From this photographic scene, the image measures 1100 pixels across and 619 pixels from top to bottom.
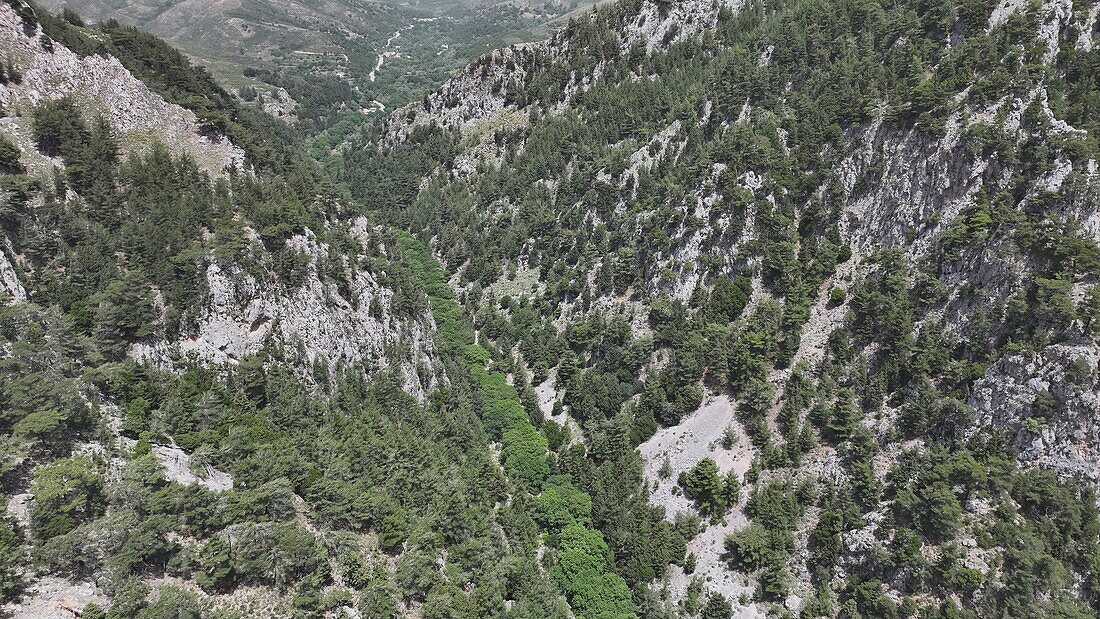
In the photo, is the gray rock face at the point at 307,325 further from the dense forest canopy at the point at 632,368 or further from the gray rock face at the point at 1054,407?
the gray rock face at the point at 1054,407

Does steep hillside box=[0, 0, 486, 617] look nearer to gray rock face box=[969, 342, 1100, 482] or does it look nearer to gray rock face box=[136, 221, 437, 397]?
gray rock face box=[136, 221, 437, 397]

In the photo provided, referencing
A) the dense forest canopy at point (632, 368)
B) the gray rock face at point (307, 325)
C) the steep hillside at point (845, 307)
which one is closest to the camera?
the dense forest canopy at point (632, 368)

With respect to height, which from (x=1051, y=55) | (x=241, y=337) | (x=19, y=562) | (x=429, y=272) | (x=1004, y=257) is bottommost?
(x=429, y=272)

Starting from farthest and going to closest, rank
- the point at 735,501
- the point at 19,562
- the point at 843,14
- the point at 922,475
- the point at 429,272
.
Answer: the point at 429,272 < the point at 843,14 < the point at 735,501 < the point at 922,475 < the point at 19,562

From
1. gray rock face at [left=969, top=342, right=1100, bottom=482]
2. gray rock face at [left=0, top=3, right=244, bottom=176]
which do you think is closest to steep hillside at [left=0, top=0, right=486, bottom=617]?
gray rock face at [left=0, top=3, right=244, bottom=176]

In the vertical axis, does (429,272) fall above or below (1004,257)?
below

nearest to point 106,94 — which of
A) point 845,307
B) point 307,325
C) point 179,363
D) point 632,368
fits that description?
point 307,325

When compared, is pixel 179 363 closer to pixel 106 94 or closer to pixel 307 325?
pixel 307 325

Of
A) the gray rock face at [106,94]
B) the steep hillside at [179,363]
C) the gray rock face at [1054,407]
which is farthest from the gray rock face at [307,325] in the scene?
the gray rock face at [1054,407]

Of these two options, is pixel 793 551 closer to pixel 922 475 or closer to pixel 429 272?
pixel 922 475

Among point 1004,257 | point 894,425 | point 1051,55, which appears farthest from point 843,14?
point 894,425
